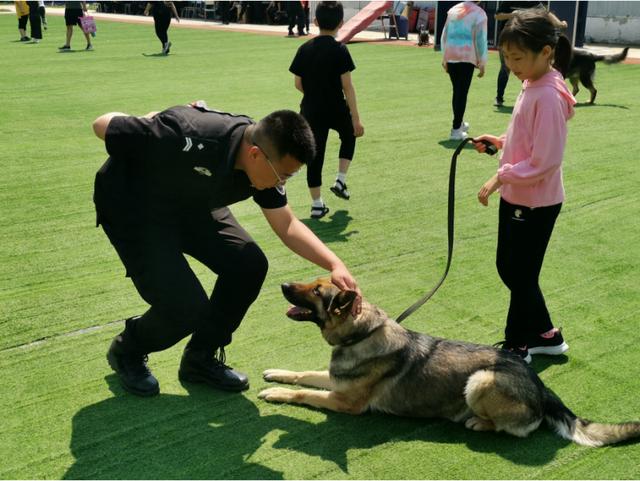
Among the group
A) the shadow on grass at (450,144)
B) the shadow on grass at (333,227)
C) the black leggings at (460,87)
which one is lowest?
the shadow on grass at (333,227)

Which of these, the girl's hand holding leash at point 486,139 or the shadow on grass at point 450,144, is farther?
the shadow on grass at point 450,144

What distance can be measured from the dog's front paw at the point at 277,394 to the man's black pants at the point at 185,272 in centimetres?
39

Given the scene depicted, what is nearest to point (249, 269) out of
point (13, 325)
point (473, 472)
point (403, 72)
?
point (473, 472)

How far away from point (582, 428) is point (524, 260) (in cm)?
104

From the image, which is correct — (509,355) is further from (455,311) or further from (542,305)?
(455,311)

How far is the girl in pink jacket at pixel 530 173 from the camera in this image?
3672mm

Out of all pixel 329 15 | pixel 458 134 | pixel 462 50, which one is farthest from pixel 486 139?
pixel 462 50

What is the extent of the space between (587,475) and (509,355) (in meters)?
0.72

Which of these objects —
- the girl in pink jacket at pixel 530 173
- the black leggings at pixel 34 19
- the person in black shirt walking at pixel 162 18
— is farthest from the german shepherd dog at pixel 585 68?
the black leggings at pixel 34 19

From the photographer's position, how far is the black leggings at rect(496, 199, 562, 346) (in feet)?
13.1

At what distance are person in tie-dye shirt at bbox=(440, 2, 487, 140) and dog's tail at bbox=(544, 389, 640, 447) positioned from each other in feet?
22.8

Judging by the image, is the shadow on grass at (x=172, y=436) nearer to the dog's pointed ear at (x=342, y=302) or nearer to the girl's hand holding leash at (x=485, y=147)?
the dog's pointed ear at (x=342, y=302)

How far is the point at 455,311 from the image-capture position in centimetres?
499

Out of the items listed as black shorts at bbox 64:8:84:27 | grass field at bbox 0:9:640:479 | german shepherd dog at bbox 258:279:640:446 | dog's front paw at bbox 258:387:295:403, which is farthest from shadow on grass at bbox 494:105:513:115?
black shorts at bbox 64:8:84:27
